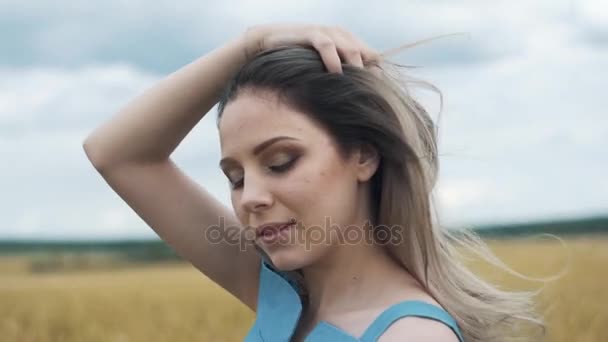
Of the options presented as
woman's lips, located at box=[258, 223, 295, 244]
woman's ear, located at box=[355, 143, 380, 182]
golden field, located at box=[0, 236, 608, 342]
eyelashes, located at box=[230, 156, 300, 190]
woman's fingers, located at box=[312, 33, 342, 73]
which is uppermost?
woman's fingers, located at box=[312, 33, 342, 73]

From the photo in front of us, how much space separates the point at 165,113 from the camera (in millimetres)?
2389

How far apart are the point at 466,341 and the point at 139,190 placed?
88 centimetres

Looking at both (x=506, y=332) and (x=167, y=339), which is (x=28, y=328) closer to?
(x=167, y=339)

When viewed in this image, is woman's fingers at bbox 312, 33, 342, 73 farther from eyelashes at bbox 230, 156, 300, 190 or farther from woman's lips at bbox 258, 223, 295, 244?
woman's lips at bbox 258, 223, 295, 244

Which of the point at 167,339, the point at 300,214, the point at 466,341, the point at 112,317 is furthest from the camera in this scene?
the point at 112,317

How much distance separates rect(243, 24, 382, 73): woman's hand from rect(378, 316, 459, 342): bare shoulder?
21.4 inches

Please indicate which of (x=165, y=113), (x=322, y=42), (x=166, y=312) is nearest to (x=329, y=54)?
(x=322, y=42)

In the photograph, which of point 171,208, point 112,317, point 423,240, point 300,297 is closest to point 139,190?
point 171,208

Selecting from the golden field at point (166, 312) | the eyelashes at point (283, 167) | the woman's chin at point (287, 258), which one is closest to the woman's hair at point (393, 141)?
the eyelashes at point (283, 167)

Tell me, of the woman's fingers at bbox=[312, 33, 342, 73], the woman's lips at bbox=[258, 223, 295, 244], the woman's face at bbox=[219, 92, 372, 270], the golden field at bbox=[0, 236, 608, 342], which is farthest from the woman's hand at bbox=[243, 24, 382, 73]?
the golden field at bbox=[0, 236, 608, 342]

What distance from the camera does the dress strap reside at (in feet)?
6.63

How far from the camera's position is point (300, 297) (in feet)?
7.64

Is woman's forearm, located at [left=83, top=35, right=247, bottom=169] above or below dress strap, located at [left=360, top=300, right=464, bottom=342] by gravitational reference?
above

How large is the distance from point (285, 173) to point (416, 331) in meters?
0.42
